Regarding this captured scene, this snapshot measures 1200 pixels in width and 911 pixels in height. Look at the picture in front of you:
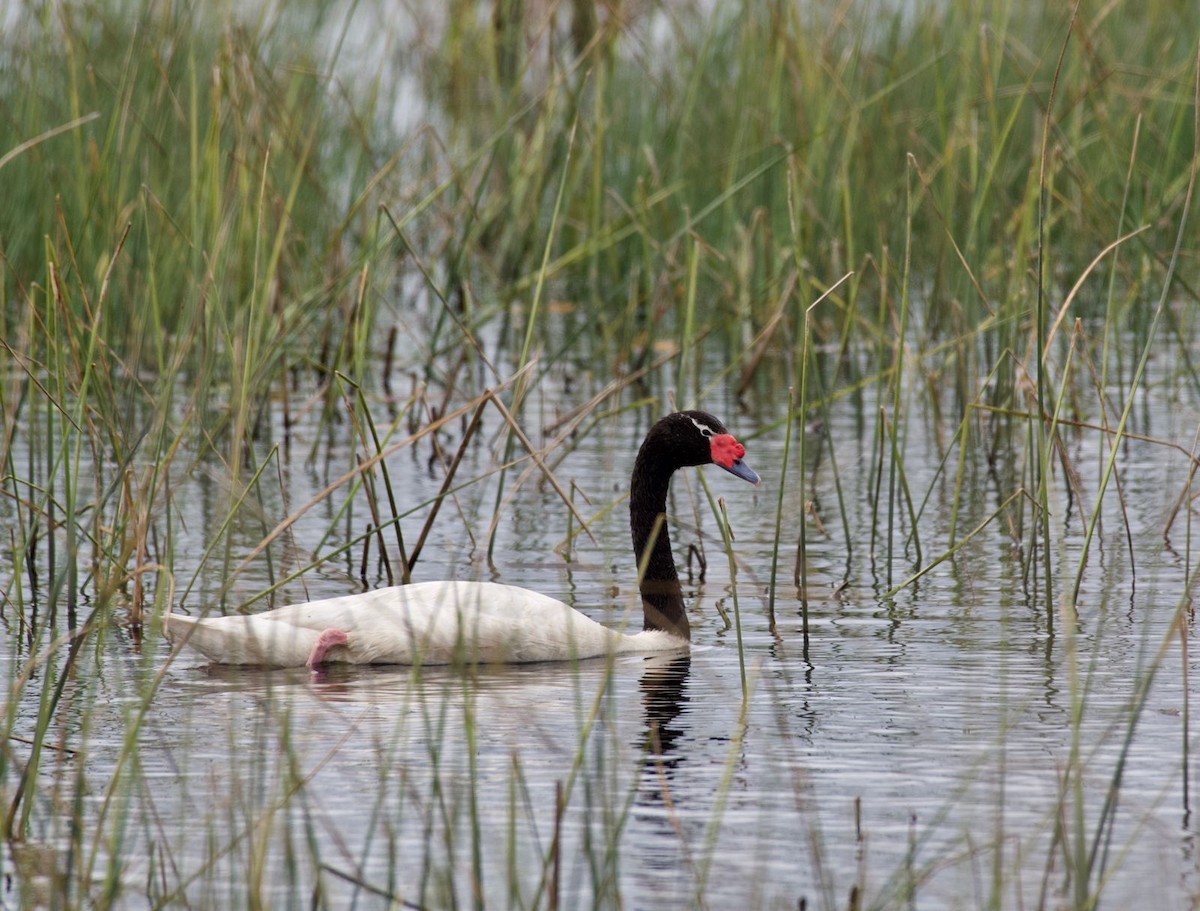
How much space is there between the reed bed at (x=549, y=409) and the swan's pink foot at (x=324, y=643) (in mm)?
205

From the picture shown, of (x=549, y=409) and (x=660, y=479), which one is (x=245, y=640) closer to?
(x=660, y=479)

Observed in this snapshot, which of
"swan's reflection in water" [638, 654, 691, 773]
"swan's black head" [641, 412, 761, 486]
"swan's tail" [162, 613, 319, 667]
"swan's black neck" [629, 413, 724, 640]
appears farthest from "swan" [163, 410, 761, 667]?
"swan's black head" [641, 412, 761, 486]

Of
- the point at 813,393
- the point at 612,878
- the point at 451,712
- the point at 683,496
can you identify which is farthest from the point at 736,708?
the point at 813,393

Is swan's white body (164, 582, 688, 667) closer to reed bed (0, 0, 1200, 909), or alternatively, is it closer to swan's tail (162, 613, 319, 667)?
swan's tail (162, 613, 319, 667)

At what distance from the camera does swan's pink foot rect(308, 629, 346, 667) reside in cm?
662

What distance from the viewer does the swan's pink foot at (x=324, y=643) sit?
6.62m

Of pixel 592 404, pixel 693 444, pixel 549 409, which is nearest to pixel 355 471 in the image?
pixel 592 404

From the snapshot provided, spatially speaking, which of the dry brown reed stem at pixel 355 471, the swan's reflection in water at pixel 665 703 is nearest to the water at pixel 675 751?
the swan's reflection in water at pixel 665 703

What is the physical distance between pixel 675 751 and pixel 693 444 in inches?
84.3

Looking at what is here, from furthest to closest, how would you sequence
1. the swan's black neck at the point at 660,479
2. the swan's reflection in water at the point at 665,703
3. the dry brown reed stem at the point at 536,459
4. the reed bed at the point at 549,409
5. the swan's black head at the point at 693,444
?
the swan's black head at the point at 693,444
the swan's black neck at the point at 660,479
the dry brown reed stem at the point at 536,459
the swan's reflection in water at the point at 665,703
the reed bed at the point at 549,409

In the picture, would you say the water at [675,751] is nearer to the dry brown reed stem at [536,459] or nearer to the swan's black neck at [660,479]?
the swan's black neck at [660,479]

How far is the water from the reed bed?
0.10 ft

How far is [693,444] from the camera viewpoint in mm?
7543

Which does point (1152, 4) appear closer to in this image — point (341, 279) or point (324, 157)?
point (324, 157)
